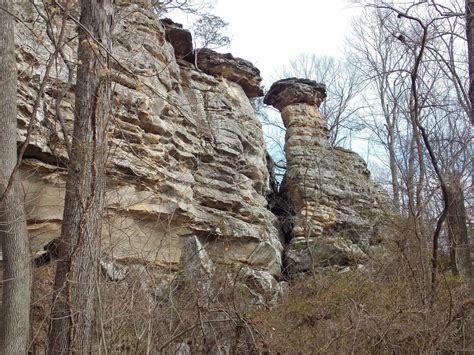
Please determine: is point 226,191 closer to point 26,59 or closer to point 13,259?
point 26,59

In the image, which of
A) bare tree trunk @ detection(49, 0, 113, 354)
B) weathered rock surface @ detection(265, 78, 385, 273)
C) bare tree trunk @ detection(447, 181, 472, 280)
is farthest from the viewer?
weathered rock surface @ detection(265, 78, 385, 273)

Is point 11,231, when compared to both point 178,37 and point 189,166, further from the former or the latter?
point 178,37

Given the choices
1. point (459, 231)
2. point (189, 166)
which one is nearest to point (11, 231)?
point (189, 166)

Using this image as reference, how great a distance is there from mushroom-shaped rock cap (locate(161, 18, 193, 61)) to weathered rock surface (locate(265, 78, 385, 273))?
4511 millimetres

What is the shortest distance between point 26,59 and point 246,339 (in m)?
5.95

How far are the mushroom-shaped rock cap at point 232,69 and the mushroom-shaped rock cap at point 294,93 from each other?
1608 millimetres

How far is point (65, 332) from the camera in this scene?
5062 mm

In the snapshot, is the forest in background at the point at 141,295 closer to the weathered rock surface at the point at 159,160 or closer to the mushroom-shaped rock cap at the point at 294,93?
the weathered rock surface at the point at 159,160

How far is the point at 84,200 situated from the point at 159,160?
16.6ft

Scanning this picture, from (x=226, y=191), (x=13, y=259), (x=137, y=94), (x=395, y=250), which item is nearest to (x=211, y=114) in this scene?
(x=226, y=191)

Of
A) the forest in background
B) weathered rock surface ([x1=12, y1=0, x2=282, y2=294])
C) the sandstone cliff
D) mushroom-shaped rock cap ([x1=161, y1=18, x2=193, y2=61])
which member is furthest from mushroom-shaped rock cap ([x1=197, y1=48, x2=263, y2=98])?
the forest in background

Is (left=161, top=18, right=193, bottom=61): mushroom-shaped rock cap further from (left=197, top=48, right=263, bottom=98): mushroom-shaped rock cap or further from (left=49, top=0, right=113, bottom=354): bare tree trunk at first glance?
(left=49, top=0, right=113, bottom=354): bare tree trunk

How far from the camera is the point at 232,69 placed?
15758mm

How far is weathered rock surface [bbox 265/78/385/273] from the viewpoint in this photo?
13.4 m
